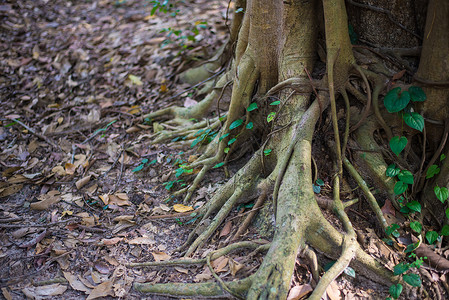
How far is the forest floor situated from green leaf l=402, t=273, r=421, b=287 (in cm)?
17

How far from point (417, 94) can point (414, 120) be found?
0.18 meters

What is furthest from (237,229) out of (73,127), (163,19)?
(163,19)

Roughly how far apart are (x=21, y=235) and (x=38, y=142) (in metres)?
1.59

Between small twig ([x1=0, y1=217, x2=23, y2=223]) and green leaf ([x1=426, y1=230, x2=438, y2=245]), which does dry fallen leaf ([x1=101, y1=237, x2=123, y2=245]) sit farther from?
green leaf ([x1=426, y1=230, x2=438, y2=245])

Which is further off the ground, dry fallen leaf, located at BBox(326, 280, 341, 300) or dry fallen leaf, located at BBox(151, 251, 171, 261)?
dry fallen leaf, located at BBox(326, 280, 341, 300)

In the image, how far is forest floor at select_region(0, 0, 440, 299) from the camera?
2588 millimetres

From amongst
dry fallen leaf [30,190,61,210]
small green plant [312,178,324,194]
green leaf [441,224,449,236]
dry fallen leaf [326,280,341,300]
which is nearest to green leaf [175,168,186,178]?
dry fallen leaf [30,190,61,210]

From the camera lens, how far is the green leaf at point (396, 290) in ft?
7.45

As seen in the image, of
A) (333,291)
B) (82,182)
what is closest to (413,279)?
(333,291)

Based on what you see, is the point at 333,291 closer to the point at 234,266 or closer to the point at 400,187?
the point at 234,266

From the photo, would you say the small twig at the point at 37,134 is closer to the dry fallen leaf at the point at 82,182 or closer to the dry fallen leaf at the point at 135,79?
the dry fallen leaf at the point at 82,182

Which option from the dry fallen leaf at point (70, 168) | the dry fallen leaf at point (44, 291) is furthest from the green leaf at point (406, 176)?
the dry fallen leaf at point (70, 168)

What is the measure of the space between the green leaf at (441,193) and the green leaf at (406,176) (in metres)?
0.18

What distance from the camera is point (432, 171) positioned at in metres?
2.57
